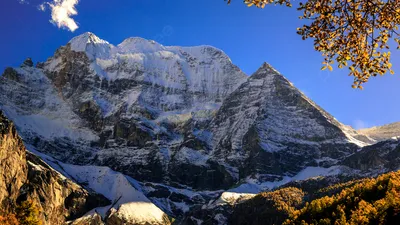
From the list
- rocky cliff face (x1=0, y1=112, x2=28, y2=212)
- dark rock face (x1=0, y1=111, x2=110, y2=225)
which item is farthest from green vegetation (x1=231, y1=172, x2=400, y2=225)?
rocky cliff face (x1=0, y1=112, x2=28, y2=212)

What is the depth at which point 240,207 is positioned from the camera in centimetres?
19650

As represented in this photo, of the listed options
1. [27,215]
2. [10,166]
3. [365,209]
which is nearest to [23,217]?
[27,215]

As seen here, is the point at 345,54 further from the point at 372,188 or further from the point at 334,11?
the point at 372,188

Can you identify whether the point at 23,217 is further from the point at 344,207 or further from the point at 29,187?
the point at 344,207

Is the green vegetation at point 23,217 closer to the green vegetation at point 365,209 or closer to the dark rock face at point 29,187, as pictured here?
the dark rock face at point 29,187

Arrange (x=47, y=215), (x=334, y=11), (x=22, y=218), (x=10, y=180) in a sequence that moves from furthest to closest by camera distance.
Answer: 1. (x=47, y=215)
2. (x=10, y=180)
3. (x=22, y=218)
4. (x=334, y=11)

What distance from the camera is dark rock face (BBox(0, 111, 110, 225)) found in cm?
12812

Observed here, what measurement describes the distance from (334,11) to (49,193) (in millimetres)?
166239

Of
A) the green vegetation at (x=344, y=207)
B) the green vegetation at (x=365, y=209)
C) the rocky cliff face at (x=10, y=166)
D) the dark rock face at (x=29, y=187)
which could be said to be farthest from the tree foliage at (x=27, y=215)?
the green vegetation at (x=365, y=209)

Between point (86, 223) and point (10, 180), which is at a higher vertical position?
point (10, 180)

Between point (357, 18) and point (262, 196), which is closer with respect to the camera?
point (357, 18)

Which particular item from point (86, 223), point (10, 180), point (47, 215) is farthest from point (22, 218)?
point (86, 223)

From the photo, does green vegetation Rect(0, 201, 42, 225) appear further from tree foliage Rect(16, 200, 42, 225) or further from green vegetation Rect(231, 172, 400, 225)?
green vegetation Rect(231, 172, 400, 225)

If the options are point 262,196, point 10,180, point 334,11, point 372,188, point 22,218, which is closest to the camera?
point 334,11
